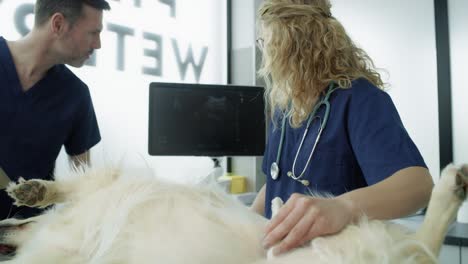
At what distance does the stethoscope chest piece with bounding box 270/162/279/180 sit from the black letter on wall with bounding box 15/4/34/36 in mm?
1286

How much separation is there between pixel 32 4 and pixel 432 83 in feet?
6.31

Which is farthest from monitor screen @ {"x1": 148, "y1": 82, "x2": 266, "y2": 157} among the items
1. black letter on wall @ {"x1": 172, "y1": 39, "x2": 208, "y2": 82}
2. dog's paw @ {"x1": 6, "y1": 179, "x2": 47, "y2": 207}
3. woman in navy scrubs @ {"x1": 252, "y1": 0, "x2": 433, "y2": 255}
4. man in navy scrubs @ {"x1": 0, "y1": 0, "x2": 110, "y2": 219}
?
dog's paw @ {"x1": 6, "y1": 179, "x2": 47, "y2": 207}

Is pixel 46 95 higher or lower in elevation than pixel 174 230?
higher

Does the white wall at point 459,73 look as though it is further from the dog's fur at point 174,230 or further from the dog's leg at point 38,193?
the dog's leg at point 38,193

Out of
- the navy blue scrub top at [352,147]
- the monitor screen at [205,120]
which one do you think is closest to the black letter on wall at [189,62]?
the monitor screen at [205,120]

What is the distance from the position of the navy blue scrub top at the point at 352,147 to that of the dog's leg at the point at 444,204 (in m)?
0.20

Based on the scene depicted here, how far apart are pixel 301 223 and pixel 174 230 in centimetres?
20

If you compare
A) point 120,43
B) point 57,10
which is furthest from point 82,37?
point 120,43

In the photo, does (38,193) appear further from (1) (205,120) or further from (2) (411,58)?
(2) (411,58)

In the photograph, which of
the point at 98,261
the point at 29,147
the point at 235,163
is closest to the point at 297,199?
the point at 98,261

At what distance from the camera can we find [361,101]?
0.92 meters

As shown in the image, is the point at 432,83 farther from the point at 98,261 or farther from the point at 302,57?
the point at 98,261

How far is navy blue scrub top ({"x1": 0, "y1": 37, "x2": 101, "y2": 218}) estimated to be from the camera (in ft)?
4.17

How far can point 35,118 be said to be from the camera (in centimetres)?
131
